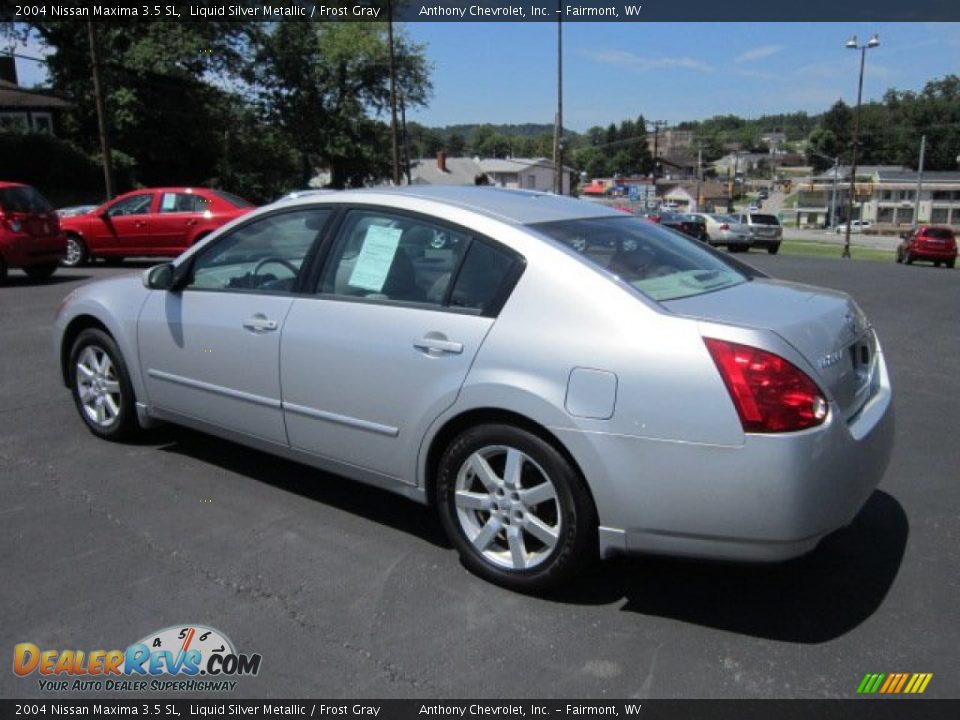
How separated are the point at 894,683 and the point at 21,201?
13643mm

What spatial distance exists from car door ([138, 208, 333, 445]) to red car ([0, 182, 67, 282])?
381 inches

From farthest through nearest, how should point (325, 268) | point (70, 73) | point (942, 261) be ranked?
1. point (70, 73)
2. point (942, 261)
3. point (325, 268)

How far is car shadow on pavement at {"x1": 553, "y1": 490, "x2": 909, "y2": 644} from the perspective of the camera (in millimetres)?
3037

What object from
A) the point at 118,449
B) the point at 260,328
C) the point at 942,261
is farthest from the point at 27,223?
the point at 942,261

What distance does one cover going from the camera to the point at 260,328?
3.96 metres

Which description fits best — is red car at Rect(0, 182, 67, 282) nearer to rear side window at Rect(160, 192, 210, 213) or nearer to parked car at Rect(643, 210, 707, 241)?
rear side window at Rect(160, 192, 210, 213)

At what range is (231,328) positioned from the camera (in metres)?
4.11

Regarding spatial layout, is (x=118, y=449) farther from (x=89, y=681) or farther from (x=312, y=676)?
(x=312, y=676)

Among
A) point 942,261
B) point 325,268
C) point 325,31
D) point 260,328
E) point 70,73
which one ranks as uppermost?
point 325,31

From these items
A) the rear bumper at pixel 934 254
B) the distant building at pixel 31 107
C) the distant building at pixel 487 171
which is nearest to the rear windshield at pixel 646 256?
the rear bumper at pixel 934 254

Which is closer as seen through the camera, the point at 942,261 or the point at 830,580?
the point at 830,580

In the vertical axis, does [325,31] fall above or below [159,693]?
above

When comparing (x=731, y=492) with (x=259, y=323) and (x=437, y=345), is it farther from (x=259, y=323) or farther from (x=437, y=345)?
(x=259, y=323)
